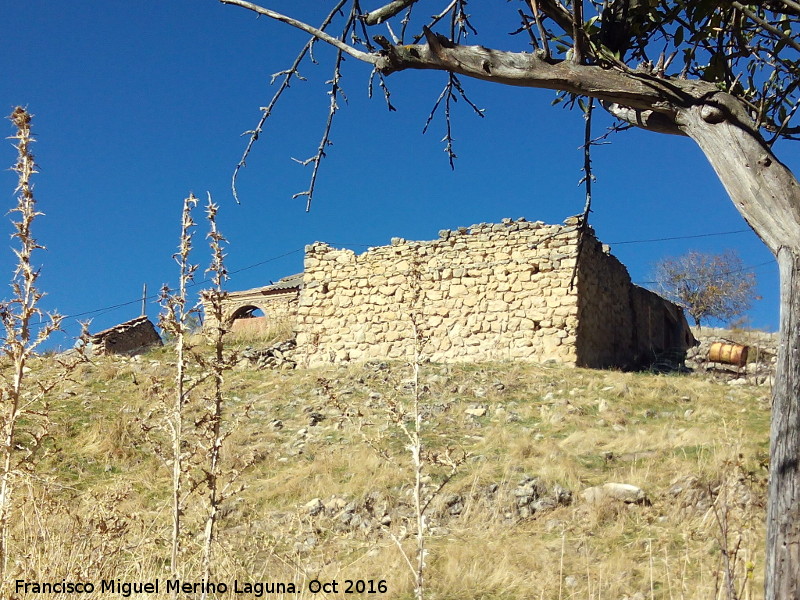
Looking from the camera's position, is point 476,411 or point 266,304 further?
point 266,304

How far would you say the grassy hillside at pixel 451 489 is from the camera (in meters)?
4.40

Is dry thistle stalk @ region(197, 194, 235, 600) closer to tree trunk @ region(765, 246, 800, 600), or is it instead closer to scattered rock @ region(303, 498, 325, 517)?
tree trunk @ region(765, 246, 800, 600)

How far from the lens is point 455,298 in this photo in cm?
1391

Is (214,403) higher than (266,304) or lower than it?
lower

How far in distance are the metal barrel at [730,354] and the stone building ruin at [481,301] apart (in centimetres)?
168

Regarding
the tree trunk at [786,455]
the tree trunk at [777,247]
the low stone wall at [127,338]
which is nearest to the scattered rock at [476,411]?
the tree trunk at [777,247]

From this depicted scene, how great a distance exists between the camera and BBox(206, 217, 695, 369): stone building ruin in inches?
516

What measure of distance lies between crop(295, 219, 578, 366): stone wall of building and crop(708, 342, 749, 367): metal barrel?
341 cm

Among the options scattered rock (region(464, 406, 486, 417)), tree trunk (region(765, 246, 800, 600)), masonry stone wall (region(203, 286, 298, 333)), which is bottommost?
tree trunk (region(765, 246, 800, 600))

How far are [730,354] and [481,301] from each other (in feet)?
15.6

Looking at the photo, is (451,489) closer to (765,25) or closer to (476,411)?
(476,411)

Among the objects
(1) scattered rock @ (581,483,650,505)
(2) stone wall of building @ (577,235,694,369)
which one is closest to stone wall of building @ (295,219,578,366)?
(2) stone wall of building @ (577,235,694,369)

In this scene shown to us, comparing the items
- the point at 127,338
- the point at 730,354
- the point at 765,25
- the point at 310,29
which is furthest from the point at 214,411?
the point at 127,338

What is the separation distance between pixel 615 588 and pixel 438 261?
9.93 m
